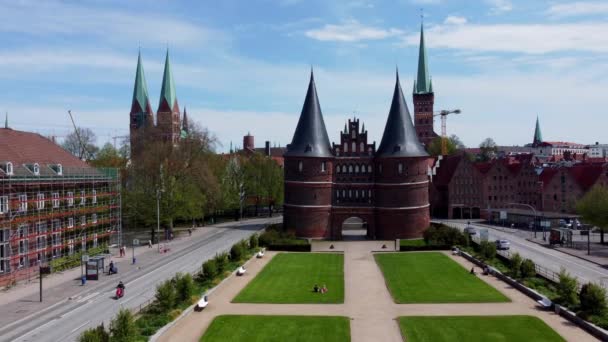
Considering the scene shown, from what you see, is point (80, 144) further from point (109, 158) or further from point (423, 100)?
point (423, 100)

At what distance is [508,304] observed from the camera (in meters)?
34.5

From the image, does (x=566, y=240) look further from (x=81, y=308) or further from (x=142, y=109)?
(x=142, y=109)

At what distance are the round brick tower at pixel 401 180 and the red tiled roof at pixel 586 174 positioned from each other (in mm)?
33346

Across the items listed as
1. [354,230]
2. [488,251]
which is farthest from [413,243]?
[354,230]

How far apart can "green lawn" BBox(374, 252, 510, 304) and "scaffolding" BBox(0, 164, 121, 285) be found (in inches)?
1137

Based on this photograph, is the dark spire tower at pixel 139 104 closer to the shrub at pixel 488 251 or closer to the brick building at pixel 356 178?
the brick building at pixel 356 178

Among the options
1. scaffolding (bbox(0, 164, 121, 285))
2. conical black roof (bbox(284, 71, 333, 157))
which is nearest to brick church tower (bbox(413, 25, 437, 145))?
conical black roof (bbox(284, 71, 333, 157))

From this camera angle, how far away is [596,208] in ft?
196

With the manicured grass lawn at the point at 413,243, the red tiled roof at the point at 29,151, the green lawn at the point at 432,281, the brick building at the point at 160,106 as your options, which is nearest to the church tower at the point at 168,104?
the brick building at the point at 160,106

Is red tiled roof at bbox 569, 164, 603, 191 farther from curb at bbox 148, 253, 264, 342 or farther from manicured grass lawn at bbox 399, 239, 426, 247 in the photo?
curb at bbox 148, 253, 264, 342

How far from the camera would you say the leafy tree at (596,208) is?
59094 millimetres

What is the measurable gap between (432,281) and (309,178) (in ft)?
95.9

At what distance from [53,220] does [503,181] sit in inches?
2848

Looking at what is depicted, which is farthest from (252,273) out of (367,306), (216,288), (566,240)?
(566,240)
